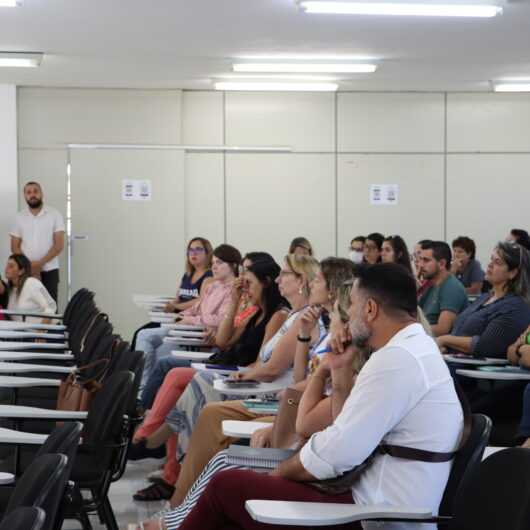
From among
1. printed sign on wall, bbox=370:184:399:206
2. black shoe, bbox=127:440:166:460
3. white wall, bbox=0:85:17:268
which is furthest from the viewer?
printed sign on wall, bbox=370:184:399:206

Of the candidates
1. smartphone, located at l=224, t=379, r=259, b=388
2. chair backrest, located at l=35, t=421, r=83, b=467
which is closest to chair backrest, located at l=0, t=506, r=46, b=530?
chair backrest, located at l=35, t=421, r=83, b=467

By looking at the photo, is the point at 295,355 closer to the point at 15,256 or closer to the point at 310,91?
the point at 15,256

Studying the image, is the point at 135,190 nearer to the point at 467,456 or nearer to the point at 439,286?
the point at 439,286

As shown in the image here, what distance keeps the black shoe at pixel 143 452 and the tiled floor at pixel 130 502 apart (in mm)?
46

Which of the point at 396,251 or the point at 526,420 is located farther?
the point at 396,251

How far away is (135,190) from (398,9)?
16.5ft

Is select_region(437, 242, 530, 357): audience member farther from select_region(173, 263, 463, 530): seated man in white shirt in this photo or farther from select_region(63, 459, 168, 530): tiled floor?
select_region(173, 263, 463, 530): seated man in white shirt

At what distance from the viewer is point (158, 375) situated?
695 cm

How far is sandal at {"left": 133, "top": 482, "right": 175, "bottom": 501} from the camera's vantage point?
525 centimetres

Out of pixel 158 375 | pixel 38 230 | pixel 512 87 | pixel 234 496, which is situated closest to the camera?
pixel 234 496

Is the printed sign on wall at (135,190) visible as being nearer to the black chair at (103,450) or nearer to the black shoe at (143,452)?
the black shoe at (143,452)

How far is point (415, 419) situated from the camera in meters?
2.82

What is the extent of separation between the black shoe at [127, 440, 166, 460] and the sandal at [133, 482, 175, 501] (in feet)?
2.33

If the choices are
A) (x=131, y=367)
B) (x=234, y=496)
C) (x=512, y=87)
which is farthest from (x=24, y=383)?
(x=512, y=87)
